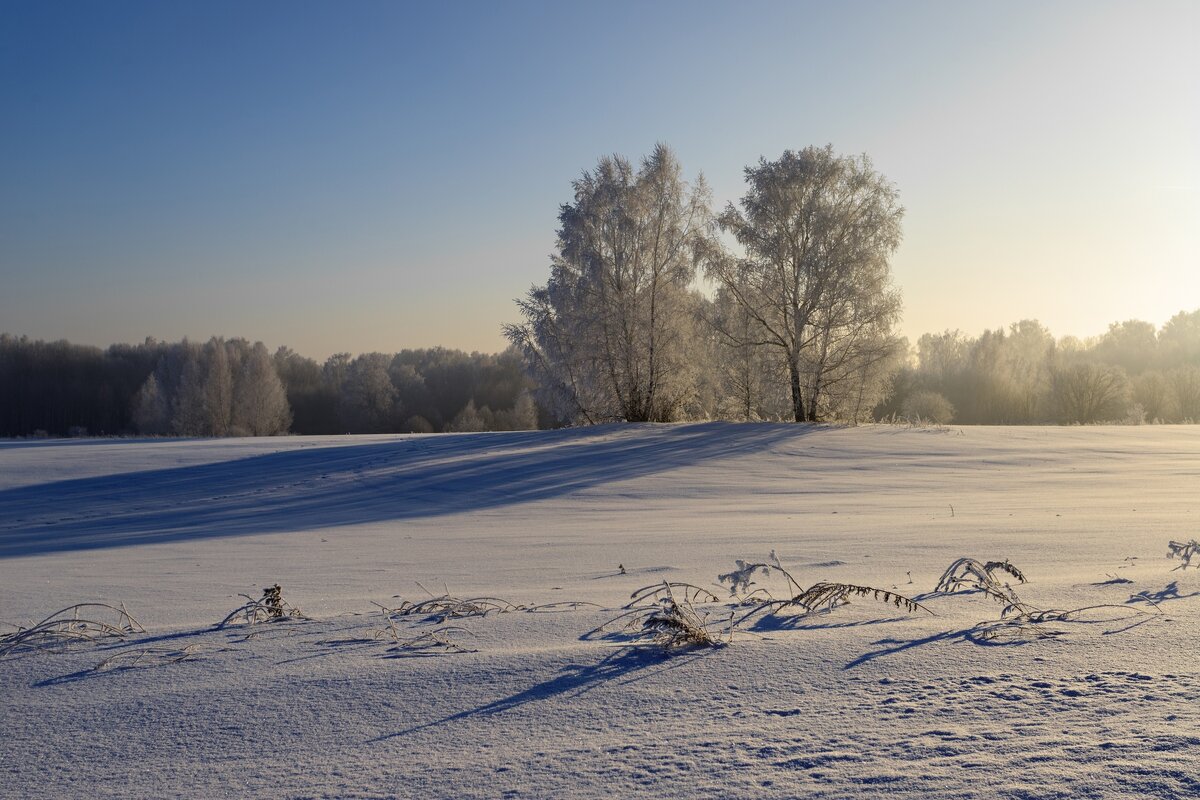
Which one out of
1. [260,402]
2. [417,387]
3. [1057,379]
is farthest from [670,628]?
[417,387]

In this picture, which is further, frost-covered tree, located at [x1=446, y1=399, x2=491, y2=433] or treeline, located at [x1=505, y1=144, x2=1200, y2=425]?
frost-covered tree, located at [x1=446, y1=399, x2=491, y2=433]

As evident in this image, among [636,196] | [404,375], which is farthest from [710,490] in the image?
[404,375]

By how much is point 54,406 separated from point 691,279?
64.9 metres

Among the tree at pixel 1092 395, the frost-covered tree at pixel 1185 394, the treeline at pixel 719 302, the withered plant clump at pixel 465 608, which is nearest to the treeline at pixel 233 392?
the treeline at pixel 719 302

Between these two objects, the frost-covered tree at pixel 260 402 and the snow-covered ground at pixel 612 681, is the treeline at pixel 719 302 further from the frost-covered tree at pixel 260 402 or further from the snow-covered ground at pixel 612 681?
the frost-covered tree at pixel 260 402

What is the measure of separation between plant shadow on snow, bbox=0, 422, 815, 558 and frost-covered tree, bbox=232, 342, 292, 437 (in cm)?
4551

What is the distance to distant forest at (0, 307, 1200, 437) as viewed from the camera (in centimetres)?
4838

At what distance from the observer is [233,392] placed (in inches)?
2493

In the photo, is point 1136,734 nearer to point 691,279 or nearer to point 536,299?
point 691,279

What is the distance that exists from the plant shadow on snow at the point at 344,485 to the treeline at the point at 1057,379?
1200cm

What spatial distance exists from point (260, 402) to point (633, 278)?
45.2 meters

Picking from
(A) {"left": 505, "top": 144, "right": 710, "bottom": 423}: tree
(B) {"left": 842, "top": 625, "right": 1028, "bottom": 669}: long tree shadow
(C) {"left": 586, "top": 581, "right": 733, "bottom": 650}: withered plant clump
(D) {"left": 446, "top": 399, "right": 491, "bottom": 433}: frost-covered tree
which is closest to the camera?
(B) {"left": 842, "top": 625, "right": 1028, "bottom": 669}: long tree shadow

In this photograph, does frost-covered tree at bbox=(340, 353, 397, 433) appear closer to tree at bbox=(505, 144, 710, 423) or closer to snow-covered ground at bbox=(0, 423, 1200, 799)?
tree at bbox=(505, 144, 710, 423)

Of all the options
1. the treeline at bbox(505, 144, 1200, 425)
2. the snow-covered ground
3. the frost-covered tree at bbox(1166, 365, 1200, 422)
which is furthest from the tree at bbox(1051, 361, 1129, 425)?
the snow-covered ground
